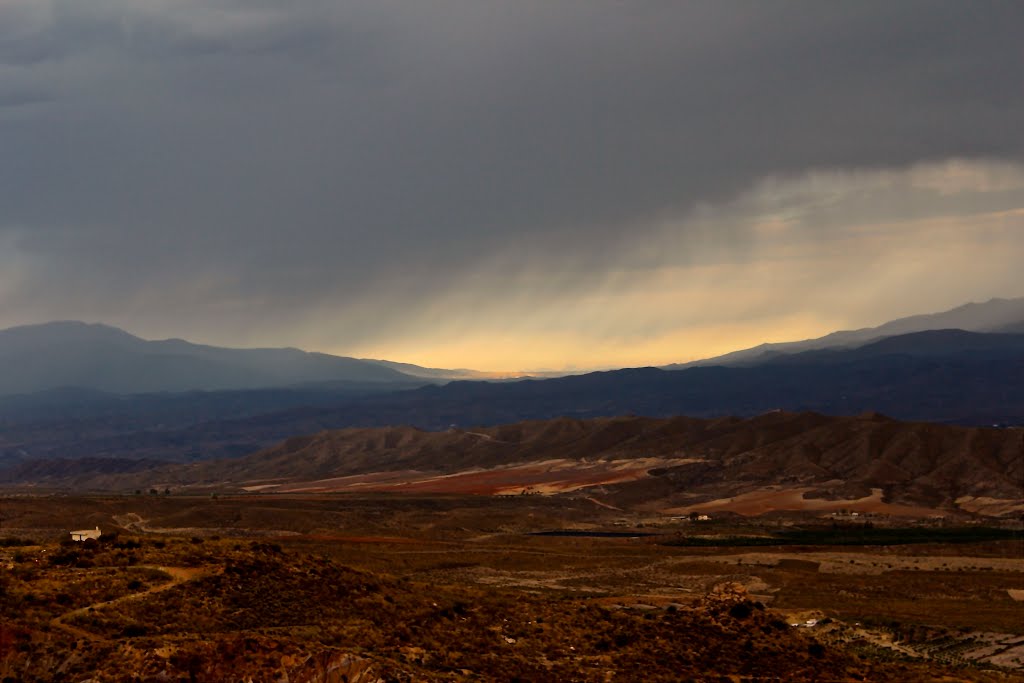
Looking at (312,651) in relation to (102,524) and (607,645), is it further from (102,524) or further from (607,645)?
(102,524)

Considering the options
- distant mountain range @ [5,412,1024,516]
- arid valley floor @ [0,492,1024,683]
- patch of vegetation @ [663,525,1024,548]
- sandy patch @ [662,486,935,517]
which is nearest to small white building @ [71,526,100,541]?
arid valley floor @ [0,492,1024,683]

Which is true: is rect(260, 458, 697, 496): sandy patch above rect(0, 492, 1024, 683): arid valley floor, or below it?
below

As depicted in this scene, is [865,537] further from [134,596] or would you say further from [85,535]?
[134,596]

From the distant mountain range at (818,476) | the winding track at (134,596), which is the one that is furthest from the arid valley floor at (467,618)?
the distant mountain range at (818,476)

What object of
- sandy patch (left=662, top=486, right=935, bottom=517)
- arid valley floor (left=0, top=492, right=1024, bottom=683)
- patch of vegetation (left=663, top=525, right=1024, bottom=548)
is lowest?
sandy patch (left=662, top=486, right=935, bottom=517)

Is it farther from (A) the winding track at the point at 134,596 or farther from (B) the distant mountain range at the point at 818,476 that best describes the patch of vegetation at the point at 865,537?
(A) the winding track at the point at 134,596

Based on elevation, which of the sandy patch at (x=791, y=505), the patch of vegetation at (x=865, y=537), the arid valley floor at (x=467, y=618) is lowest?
the sandy patch at (x=791, y=505)

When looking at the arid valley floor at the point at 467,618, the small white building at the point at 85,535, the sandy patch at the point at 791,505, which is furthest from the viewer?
the sandy patch at the point at 791,505

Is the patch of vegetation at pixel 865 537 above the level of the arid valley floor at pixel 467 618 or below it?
below

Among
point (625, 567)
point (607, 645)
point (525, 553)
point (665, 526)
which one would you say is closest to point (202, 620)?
point (607, 645)

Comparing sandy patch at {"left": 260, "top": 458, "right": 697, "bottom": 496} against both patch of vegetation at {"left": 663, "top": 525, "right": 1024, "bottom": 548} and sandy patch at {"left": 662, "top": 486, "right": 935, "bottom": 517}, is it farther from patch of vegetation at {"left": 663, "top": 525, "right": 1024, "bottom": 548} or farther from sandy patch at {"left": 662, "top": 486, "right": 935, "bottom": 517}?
patch of vegetation at {"left": 663, "top": 525, "right": 1024, "bottom": 548}

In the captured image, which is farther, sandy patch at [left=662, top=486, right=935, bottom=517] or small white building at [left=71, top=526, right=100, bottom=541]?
sandy patch at [left=662, top=486, right=935, bottom=517]

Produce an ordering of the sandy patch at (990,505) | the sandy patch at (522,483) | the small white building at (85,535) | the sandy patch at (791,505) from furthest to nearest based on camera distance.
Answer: the sandy patch at (522,483) → the sandy patch at (791,505) → the sandy patch at (990,505) → the small white building at (85,535)

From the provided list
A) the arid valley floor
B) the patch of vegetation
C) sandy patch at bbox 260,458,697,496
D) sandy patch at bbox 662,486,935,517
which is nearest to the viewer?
the arid valley floor
